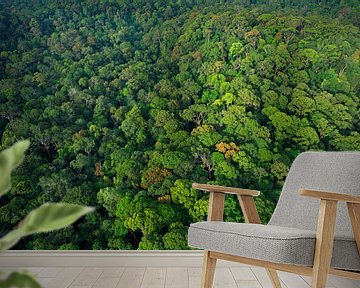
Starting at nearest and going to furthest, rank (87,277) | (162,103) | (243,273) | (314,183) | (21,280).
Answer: (21,280)
(314,183)
(87,277)
(243,273)
(162,103)

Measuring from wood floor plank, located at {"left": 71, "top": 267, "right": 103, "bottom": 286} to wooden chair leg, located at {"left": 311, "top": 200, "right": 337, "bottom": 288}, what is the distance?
5.71 feet

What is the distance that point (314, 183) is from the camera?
8.82ft

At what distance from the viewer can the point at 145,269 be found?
3787 mm

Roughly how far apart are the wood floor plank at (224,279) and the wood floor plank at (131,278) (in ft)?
1.59

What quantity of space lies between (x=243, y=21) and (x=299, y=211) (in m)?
2.06

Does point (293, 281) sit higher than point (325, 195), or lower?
lower

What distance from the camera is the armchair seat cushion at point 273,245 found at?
202cm

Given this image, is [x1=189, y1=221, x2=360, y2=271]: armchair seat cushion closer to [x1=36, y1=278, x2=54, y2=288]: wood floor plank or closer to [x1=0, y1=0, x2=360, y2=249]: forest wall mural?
[x1=36, y1=278, x2=54, y2=288]: wood floor plank

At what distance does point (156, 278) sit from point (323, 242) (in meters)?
1.71

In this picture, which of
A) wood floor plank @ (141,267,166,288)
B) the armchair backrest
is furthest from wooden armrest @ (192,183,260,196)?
wood floor plank @ (141,267,166,288)

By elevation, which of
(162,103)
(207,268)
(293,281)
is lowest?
(293,281)

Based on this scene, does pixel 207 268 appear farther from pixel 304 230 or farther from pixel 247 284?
pixel 247 284

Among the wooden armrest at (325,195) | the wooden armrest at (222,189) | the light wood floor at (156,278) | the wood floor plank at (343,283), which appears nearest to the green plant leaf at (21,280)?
the wooden armrest at (325,195)

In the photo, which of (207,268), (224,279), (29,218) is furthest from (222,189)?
(29,218)
